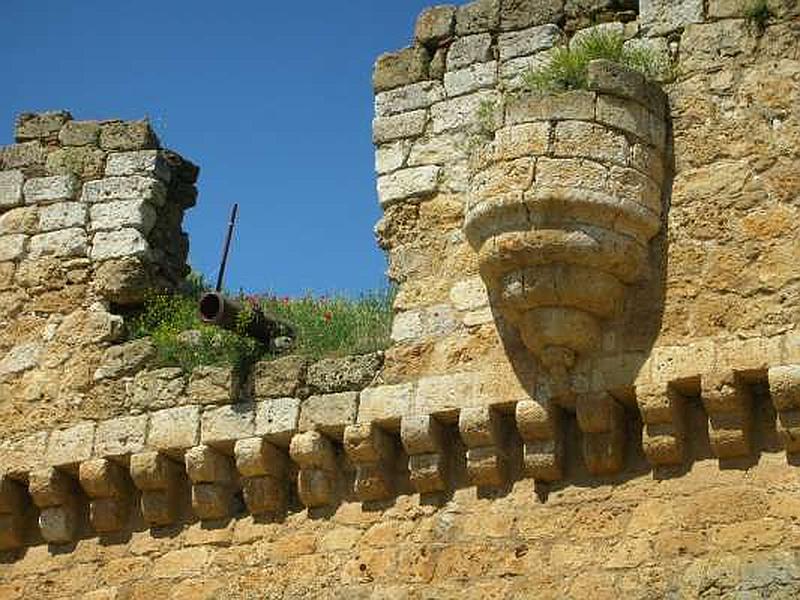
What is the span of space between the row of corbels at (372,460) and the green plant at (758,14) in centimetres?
202

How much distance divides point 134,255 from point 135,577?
6.69ft

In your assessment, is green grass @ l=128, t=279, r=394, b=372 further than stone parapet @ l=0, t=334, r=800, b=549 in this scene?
Yes

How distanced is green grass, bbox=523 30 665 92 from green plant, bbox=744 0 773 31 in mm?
518

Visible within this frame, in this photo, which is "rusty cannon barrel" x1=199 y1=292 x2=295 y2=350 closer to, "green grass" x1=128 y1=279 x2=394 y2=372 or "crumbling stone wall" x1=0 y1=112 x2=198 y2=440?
"green grass" x1=128 y1=279 x2=394 y2=372

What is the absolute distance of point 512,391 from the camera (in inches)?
363

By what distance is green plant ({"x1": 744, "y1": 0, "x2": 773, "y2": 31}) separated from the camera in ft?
30.8

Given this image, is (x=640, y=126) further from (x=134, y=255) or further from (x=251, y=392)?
(x=134, y=255)

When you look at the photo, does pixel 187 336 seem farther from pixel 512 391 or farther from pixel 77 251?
pixel 512 391

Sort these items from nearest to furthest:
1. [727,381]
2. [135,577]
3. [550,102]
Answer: [727,381] → [550,102] → [135,577]

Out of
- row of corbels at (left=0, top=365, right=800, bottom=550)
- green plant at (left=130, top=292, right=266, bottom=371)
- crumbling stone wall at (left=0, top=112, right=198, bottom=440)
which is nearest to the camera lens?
row of corbels at (left=0, top=365, right=800, bottom=550)

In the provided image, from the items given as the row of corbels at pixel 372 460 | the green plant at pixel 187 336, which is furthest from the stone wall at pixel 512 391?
the green plant at pixel 187 336

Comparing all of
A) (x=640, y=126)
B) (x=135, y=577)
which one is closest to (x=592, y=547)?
(x=640, y=126)

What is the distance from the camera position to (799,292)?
8.66 metres

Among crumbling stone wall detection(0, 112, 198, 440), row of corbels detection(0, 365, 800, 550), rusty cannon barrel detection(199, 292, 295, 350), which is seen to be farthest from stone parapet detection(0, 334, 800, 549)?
rusty cannon barrel detection(199, 292, 295, 350)
